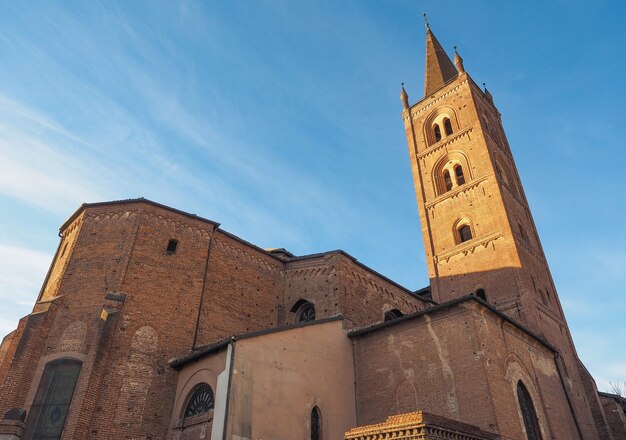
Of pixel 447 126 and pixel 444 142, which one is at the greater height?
pixel 447 126

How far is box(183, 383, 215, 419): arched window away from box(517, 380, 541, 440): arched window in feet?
26.2

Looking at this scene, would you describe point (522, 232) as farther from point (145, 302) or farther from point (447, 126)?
point (145, 302)

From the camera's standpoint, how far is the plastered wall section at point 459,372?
1120 cm

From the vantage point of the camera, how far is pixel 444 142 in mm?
24875

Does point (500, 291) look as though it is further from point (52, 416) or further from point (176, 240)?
point (52, 416)

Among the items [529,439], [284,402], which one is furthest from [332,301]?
[529,439]

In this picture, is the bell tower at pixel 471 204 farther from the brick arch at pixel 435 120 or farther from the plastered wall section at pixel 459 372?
the plastered wall section at pixel 459 372

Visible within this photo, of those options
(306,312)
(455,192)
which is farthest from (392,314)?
(455,192)

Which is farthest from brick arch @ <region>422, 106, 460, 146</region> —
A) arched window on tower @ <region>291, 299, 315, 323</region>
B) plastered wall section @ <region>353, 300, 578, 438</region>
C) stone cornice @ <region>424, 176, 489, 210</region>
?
plastered wall section @ <region>353, 300, 578, 438</region>

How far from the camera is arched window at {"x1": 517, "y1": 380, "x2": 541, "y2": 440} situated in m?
12.1

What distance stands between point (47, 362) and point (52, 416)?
4.68ft

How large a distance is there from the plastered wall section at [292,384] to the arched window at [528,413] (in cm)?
450

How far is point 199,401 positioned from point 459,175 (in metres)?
17.2

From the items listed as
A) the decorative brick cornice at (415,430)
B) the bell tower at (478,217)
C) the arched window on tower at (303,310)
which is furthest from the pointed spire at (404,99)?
the decorative brick cornice at (415,430)
